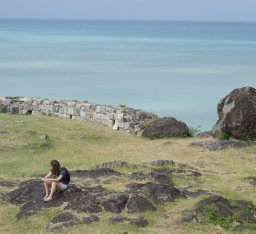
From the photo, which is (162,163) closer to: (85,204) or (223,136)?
(223,136)

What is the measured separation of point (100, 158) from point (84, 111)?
393 inches

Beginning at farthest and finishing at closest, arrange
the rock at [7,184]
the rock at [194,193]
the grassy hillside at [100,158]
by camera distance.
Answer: the rock at [7,184] < the rock at [194,193] < the grassy hillside at [100,158]

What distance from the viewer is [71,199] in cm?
1688

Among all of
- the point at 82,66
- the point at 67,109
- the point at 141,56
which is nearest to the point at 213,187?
the point at 67,109

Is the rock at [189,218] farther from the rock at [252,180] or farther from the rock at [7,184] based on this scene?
the rock at [7,184]

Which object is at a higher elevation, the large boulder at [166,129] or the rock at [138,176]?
the large boulder at [166,129]

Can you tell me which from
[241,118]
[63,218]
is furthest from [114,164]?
[241,118]

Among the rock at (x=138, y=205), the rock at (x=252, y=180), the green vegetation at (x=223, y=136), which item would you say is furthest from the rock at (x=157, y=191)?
the green vegetation at (x=223, y=136)

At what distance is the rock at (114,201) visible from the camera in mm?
15938

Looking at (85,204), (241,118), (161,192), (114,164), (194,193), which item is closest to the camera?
(85,204)

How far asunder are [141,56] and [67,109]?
86247 millimetres

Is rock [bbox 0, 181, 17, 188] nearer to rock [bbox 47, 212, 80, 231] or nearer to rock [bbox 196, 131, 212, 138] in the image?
rock [bbox 47, 212, 80, 231]

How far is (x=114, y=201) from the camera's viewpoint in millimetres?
16172

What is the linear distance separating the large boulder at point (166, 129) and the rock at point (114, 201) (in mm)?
13076
